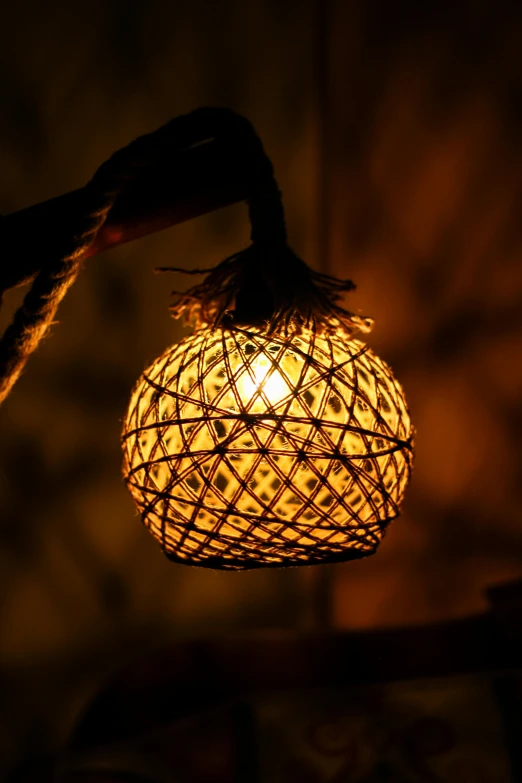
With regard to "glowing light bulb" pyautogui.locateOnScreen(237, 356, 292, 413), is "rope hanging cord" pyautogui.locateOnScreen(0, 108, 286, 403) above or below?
above

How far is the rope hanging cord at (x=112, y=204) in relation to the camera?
0.41 meters

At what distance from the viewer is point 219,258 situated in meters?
0.98

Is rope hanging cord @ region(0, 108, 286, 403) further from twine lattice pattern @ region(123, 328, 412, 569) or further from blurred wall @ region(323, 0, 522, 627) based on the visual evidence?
blurred wall @ region(323, 0, 522, 627)

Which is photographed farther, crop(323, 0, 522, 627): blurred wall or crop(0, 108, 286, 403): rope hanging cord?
crop(323, 0, 522, 627): blurred wall

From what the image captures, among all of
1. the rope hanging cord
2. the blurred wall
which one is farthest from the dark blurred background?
the rope hanging cord

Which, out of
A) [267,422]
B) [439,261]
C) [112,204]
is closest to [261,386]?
[267,422]

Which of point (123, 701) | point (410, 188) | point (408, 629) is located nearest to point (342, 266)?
point (410, 188)

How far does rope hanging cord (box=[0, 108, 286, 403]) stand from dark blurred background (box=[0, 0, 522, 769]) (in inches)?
13.9

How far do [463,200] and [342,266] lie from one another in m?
0.26

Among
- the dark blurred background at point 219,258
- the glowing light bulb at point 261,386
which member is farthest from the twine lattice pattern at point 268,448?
the dark blurred background at point 219,258

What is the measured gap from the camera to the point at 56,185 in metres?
0.80

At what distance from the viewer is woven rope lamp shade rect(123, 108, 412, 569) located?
1.33 ft

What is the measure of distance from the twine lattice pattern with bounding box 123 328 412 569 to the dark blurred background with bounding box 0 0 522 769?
0.38 meters

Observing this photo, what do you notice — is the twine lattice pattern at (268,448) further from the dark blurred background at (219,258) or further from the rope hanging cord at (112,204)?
the dark blurred background at (219,258)
